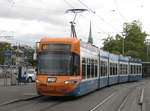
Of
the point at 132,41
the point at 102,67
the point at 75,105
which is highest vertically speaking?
the point at 132,41

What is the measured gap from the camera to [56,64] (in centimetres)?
1345

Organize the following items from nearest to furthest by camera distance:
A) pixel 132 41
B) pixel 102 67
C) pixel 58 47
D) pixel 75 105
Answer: pixel 75 105 → pixel 58 47 → pixel 102 67 → pixel 132 41

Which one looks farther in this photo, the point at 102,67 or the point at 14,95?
the point at 102,67

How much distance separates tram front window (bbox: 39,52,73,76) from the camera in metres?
13.4

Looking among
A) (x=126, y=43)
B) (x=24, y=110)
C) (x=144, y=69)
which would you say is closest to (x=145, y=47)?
(x=126, y=43)

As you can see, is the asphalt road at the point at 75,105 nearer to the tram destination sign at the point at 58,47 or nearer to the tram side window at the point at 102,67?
the tram destination sign at the point at 58,47

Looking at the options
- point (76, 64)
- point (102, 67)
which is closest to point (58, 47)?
point (76, 64)

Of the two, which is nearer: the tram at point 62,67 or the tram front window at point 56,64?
the tram at point 62,67

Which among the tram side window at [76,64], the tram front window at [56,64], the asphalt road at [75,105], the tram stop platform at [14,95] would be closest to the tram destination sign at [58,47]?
the tram front window at [56,64]

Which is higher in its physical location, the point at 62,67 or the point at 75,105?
the point at 62,67

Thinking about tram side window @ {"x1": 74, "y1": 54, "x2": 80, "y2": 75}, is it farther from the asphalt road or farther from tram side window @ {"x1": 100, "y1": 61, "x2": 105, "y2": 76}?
tram side window @ {"x1": 100, "y1": 61, "x2": 105, "y2": 76}

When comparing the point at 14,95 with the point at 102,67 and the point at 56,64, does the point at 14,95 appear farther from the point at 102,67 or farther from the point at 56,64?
the point at 102,67

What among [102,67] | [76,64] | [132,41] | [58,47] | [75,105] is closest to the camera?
[75,105]

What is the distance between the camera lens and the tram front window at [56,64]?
1339 centimetres
